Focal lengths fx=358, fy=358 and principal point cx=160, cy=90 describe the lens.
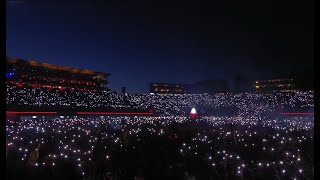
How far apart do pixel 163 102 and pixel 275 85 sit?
59.7m

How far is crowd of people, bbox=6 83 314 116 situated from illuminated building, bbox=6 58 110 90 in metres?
9.62

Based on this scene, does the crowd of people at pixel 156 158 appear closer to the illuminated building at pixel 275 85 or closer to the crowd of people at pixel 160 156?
the crowd of people at pixel 160 156

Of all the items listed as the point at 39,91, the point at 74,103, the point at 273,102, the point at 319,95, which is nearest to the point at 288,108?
the point at 273,102

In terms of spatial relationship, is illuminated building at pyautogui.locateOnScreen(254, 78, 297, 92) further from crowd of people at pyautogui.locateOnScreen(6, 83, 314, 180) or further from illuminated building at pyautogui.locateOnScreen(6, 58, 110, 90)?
crowd of people at pyautogui.locateOnScreen(6, 83, 314, 180)

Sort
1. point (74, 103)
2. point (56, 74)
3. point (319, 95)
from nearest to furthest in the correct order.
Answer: point (319, 95) < point (74, 103) < point (56, 74)

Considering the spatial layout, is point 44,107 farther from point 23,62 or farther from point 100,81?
point 100,81

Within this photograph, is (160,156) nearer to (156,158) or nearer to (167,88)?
(156,158)

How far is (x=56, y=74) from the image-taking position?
71.6 m

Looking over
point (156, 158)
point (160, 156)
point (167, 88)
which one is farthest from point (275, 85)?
point (156, 158)

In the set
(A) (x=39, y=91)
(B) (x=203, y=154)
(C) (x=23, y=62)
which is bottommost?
(B) (x=203, y=154)

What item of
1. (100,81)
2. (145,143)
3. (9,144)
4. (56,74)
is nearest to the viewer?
(9,144)

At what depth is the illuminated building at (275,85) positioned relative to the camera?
91088 millimetres

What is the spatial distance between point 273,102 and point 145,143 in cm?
2933

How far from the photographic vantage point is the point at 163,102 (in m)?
51.6
